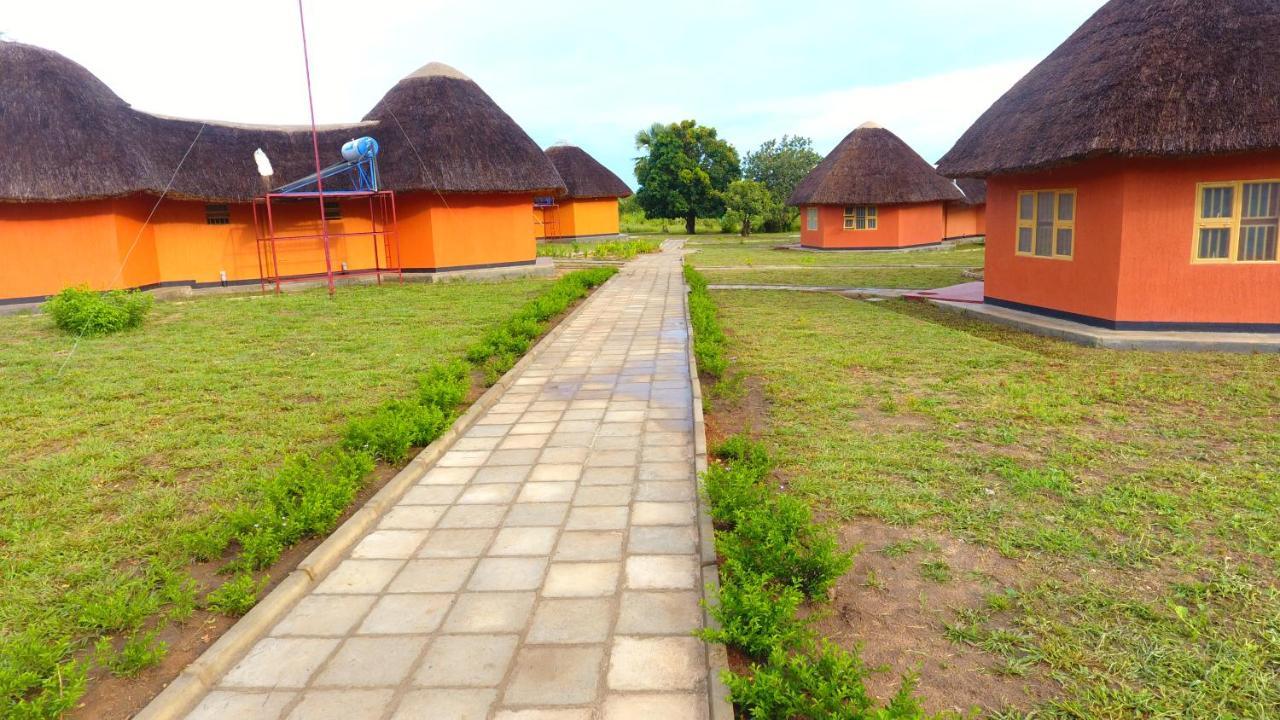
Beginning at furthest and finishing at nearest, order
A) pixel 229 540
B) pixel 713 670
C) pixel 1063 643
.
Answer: pixel 229 540 < pixel 1063 643 < pixel 713 670

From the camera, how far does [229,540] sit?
14.1ft

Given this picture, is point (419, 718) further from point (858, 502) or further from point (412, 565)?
point (858, 502)

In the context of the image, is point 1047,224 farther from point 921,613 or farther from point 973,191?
point 973,191

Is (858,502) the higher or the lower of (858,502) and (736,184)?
the lower

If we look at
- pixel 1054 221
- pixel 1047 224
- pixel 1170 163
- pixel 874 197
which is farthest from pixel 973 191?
pixel 1170 163

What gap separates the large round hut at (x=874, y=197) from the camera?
29.0 m

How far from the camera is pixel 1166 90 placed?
930 cm

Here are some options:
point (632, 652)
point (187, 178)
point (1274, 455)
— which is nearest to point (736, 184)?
point (187, 178)

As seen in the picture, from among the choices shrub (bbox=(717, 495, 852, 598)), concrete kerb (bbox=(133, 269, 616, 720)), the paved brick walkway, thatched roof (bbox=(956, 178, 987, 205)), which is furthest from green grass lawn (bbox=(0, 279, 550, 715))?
thatched roof (bbox=(956, 178, 987, 205))

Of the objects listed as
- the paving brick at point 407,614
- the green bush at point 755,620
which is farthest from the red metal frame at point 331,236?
the green bush at point 755,620

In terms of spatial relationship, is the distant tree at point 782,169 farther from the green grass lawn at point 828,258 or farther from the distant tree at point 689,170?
the green grass lawn at point 828,258

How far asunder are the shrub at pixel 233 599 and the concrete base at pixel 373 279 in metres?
14.5

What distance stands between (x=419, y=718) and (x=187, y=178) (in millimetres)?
16806

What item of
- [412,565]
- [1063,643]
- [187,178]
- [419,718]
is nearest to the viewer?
[419,718]
